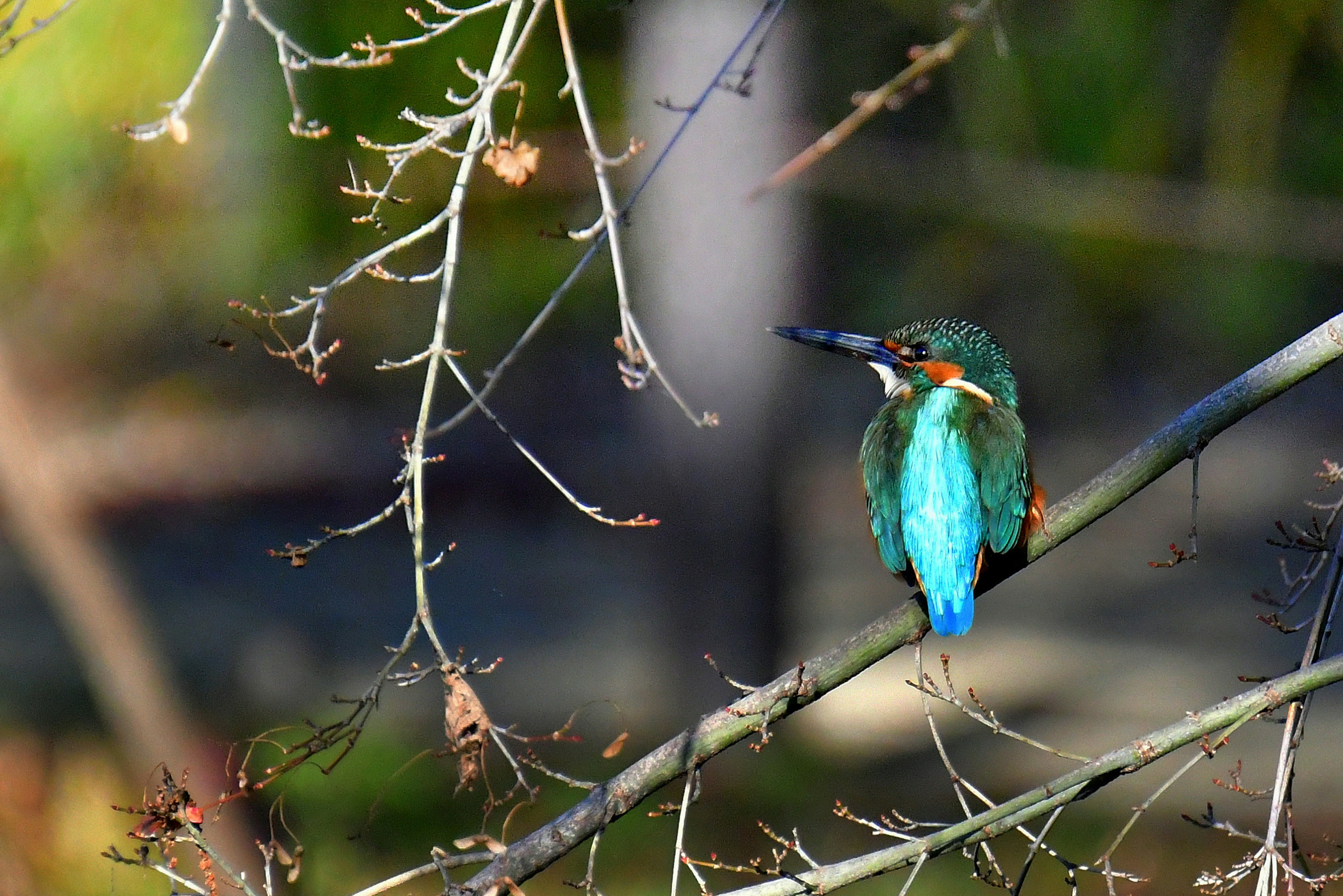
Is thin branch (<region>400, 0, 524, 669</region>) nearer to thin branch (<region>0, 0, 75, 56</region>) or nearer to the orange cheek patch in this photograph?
thin branch (<region>0, 0, 75, 56</region>)

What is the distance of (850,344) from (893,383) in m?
0.12

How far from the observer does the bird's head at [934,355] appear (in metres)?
2.62

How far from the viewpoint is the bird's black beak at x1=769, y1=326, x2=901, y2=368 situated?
2.68 m

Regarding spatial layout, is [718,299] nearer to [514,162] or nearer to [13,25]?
[514,162]

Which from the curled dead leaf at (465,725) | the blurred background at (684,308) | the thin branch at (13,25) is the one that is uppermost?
the thin branch at (13,25)

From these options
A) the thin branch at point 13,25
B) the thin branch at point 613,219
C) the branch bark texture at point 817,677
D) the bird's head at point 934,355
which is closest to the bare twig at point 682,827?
the branch bark texture at point 817,677

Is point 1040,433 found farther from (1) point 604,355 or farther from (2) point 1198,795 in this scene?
(2) point 1198,795

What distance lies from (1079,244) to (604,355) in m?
4.60

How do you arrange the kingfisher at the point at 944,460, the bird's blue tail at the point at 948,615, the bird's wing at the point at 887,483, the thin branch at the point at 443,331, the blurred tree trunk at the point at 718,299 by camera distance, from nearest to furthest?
1. the thin branch at the point at 443,331
2. the bird's blue tail at the point at 948,615
3. the kingfisher at the point at 944,460
4. the bird's wing at the point at 887,483
5. the blurred tree trunk at the point at 718,299

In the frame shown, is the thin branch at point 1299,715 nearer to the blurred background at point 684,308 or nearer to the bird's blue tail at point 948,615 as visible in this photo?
the bird's blue tail at point 948,615

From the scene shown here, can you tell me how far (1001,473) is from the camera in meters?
2.36

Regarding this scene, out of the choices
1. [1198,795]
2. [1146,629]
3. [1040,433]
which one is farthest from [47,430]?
[1040,433]

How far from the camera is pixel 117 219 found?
4.39 meters

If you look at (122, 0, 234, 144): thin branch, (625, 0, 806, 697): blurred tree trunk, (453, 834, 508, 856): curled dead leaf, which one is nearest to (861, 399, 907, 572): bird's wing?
(453, 834, 508, 856): curled dead leaf
